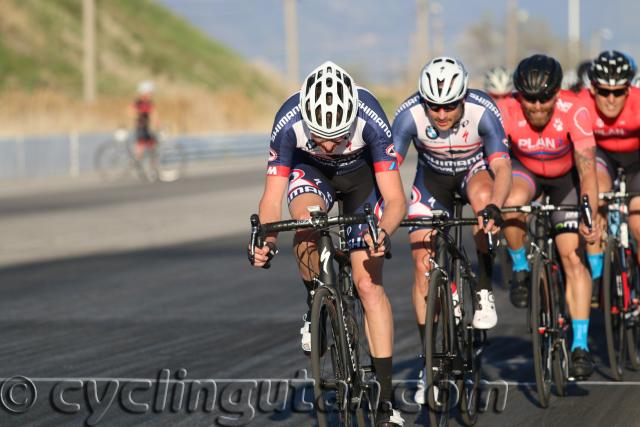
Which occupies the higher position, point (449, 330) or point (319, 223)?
point (319, 223)

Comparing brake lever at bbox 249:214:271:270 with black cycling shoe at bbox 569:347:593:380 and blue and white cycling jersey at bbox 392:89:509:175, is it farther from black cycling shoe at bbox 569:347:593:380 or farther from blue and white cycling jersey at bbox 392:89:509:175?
black cycling shoe at bbox 569:347:593:380

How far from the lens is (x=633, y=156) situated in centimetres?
943

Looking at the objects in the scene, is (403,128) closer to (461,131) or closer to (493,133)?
(461,131)

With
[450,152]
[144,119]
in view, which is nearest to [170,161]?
[144,119]

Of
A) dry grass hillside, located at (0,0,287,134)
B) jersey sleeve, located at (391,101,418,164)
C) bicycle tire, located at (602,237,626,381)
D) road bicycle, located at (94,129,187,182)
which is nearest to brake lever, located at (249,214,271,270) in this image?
jersey sleeve, located at (391,101,418,164)

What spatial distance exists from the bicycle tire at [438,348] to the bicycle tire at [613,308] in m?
1.83

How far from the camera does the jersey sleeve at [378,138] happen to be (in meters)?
6.62

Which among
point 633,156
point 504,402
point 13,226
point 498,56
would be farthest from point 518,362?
point 498,56

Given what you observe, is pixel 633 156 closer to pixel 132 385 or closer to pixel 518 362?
pixel 518 362

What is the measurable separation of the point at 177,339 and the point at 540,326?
3.17 metres

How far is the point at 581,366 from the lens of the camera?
7.86 meters

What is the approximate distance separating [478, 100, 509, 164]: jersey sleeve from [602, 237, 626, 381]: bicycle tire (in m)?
1.35

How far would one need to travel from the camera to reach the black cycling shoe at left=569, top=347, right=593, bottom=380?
785 centimetres

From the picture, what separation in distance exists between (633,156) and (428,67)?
2877 mm
